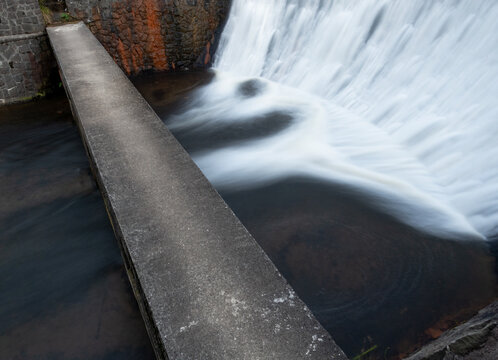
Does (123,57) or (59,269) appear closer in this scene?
(59,269)

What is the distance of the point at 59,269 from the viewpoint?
335cm

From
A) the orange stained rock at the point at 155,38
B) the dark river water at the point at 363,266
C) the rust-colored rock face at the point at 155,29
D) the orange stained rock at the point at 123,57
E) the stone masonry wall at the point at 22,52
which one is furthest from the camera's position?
the orange stained rock at the point at 123,57

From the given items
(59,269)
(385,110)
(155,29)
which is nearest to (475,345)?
(59,269)

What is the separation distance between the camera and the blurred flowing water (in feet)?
9.73

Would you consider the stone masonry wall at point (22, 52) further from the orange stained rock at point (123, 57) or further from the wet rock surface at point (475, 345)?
the wet rock surface at point (475, 345)

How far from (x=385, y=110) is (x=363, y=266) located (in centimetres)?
261

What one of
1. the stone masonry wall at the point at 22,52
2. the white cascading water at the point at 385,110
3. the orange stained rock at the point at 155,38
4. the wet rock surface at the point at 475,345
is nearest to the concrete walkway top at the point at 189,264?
the wet rock surface at the point at 475,345

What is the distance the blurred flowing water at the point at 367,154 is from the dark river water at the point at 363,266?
0.4 inches

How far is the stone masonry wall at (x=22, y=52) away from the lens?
6.15 metres

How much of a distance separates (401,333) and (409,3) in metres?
4.32

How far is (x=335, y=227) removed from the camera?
11.7 feet

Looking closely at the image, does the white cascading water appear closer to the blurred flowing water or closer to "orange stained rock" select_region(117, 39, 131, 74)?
the blurred flowing water

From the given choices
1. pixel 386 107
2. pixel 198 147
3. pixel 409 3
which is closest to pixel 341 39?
pixel 409 3

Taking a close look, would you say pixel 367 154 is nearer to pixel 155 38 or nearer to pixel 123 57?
pixel 155 38
